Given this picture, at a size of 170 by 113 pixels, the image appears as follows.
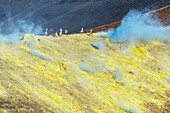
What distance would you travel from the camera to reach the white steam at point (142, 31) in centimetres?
1423

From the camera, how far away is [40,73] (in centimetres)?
932

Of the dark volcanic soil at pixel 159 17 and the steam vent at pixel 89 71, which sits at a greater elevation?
the dark volcanic soil at pixel 159 17

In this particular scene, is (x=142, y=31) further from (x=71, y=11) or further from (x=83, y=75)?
(x=71, y=11)

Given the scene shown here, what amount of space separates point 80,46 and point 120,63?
337 centimetres

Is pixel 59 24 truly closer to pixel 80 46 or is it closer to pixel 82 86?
pixel 80 46

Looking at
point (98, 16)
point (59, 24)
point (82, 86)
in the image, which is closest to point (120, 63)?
point (82, 86)

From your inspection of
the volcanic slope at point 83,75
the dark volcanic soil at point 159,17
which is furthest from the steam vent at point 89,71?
the dark volcanic soil at point 159,17

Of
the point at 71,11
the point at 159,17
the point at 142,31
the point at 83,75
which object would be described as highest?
the point at 71,11

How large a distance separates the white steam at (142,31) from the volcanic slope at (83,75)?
2.72 ft

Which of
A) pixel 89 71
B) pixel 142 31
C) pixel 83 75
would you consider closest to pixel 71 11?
pixel 142 31

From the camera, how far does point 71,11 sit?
22.8m

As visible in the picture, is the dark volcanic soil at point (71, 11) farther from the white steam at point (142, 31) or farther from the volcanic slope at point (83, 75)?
the volcanic slope at point (83, 75)

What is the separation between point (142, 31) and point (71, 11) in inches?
452

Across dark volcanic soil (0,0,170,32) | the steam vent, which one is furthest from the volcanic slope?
dark volcanic soil (0,0,170,32)
